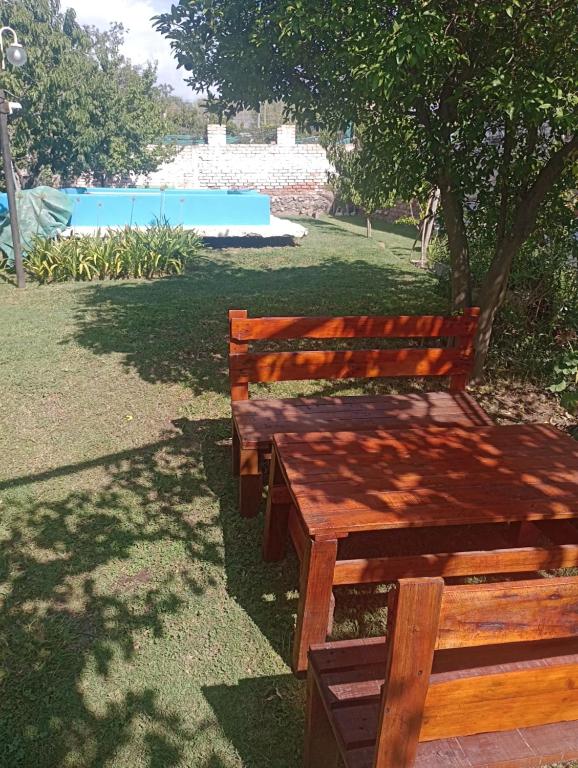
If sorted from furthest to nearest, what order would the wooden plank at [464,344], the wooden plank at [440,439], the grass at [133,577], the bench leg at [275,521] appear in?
the wooden plank at [464,344] < the bench leg at [275,521] < the wooden plank at [440,439] < the grass at [133,577]

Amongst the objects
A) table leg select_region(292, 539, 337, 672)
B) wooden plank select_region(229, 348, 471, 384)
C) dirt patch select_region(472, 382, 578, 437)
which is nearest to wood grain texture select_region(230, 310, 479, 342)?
wooden plank select_region(229, 348, 471, 384)

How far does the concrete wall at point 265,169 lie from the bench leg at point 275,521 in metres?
24.4

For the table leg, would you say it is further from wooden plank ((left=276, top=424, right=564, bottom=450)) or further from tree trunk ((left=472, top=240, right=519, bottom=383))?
tree trunk ((left=472, top=240, right=519, bottom=383))

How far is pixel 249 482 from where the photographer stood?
167 inches

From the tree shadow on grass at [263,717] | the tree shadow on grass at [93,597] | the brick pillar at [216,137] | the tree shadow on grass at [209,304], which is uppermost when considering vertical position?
the brick pillar at [216,137]

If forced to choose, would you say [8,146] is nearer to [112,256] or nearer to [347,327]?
[112,256]

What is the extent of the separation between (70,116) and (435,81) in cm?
1911

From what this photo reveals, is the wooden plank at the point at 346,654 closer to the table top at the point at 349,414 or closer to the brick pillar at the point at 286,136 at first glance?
the table top at the point at 349,414

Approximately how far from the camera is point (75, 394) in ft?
21.8

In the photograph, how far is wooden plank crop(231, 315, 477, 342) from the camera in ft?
15.2

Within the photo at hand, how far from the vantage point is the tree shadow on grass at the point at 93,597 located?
276cm

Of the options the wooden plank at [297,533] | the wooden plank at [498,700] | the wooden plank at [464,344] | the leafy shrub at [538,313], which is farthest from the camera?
the leafy shrub at [538,313]

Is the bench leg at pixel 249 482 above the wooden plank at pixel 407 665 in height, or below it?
below

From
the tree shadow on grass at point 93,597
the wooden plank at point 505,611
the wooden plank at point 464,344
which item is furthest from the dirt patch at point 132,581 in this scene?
the wooden plank at point 464,344
